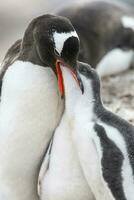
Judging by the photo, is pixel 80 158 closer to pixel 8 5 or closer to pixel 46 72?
pixel 46 72

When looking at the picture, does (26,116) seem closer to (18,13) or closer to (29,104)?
(29,104)

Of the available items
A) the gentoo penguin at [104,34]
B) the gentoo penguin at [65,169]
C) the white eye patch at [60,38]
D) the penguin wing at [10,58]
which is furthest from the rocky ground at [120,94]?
the white eye patch at [60,38]

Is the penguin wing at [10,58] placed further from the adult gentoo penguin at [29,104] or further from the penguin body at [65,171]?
the penguin body at [65,171]

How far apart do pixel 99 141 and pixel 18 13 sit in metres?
10.7

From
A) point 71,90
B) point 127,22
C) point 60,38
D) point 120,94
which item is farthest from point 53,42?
point 127,22

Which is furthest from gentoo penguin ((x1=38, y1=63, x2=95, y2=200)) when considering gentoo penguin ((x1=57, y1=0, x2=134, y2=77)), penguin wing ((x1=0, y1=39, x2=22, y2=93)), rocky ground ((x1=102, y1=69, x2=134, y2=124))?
gentoo penguin ((x1=57, y1=0, x2=134, y2=77))

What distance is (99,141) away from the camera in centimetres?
384

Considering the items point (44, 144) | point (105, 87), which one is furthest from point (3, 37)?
point (44, 144)

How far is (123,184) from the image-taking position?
12.3 feet

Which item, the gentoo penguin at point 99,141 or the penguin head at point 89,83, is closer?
the gentoo penguin at point 99,141

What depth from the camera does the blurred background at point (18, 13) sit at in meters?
12.9

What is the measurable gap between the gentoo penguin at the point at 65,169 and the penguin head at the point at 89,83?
0.05m

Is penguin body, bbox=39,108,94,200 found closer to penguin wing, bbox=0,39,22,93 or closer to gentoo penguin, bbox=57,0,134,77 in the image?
penguin wing, bbox=0,39,22,93

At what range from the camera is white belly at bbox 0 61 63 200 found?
408 centimetres
